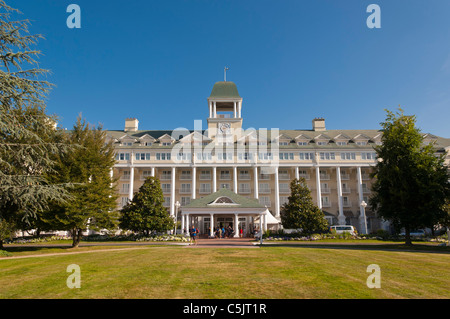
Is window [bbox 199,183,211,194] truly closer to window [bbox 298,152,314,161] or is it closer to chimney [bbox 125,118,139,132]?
window [bbox 298,152,314,161]

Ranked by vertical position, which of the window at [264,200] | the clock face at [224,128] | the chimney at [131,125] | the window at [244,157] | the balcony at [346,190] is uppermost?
the chimney at [131,125]

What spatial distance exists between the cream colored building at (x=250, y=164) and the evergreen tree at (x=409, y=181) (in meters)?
26.4

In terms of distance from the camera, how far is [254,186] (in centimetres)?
5394

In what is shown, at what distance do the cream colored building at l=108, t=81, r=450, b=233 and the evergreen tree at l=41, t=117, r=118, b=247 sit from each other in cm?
2753

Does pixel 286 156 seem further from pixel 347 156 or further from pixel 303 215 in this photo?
pixel 303 215

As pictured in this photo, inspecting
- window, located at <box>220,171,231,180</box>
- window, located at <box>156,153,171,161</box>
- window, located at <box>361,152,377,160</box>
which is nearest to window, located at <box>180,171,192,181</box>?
window, located at <box>156,153,171,161</box>

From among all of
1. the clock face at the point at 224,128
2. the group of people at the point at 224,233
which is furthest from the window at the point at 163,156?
the group of people at the point at 224,233

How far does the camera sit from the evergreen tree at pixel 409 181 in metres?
23.6

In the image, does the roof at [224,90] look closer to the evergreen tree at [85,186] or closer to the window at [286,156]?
the window at [286,156]

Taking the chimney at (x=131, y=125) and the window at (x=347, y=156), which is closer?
the window at (x=347, y=156)

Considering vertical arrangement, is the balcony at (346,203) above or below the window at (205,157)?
below

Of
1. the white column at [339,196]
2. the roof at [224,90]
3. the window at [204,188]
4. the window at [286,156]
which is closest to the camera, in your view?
the white column at [339,196]

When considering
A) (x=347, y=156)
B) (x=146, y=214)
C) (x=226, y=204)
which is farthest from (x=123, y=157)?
(x=347, y=156)

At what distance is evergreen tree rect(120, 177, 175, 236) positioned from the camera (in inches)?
1270
